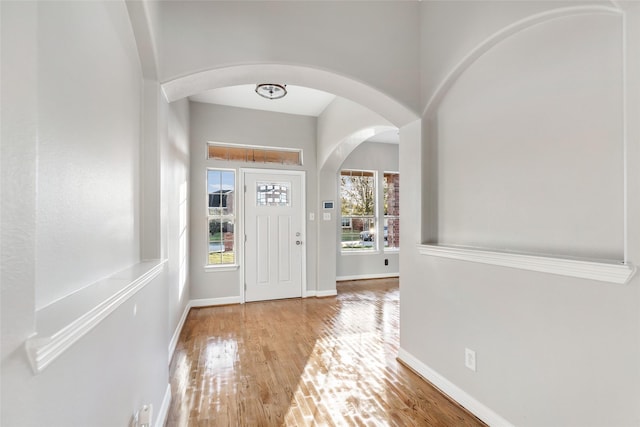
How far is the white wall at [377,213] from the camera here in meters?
6.20

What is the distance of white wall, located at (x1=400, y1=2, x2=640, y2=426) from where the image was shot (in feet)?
4.54

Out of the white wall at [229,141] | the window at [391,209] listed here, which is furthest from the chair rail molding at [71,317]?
the window at [391,209]

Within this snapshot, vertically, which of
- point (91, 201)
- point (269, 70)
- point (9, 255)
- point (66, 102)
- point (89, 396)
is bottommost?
point (89, 396)

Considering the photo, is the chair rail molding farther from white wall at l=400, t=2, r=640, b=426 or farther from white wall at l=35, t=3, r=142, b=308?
white wall at l=400, t=2, r=640, b=426

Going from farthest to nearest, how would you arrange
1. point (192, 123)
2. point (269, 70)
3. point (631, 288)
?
1. point (192, 123)
2. point (269, 70)
3. point (631, 288)

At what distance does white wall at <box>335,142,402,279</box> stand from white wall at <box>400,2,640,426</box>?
3652mm

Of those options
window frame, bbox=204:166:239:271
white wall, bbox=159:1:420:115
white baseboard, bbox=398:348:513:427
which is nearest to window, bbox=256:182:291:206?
window frame, bbox=204:166:239:271

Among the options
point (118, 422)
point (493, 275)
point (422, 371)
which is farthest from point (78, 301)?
point (422, 371)

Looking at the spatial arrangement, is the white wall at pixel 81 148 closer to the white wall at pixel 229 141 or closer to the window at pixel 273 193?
the white wall at pixel 229 141

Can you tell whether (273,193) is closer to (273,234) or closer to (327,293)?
(273,234)

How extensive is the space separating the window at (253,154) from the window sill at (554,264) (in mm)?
3337

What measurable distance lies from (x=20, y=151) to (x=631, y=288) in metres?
2.06

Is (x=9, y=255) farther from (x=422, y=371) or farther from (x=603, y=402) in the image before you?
(x=422, y=371)

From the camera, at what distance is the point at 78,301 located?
917 mm
